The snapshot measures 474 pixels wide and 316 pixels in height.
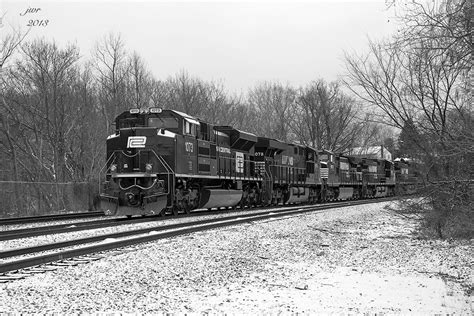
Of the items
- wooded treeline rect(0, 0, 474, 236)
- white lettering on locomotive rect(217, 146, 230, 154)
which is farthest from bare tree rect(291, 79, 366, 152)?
white lettering on locomotive rect(217, 146, 230, 154)

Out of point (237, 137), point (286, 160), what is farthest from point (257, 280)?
point (286, 160)

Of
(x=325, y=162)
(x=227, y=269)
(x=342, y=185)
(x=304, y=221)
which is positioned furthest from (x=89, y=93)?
(x=227, y=269)

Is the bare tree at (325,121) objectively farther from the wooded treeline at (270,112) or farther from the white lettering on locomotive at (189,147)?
the white lettering on locomotive at (189,147)

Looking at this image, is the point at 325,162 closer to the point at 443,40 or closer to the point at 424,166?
the point at 424,166

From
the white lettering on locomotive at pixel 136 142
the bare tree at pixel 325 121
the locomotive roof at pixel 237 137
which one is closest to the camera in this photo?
the white lettering on locomotive at pixel 136 142

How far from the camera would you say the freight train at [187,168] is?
16.4 meters

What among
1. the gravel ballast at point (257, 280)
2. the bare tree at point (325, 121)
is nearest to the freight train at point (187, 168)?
the gravel ballast at point (257, 280)

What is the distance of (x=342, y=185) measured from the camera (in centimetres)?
3784

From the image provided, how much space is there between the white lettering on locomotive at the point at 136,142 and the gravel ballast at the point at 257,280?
20.3ft

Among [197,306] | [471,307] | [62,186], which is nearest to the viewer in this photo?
[197,306]

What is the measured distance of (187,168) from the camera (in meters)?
17.9

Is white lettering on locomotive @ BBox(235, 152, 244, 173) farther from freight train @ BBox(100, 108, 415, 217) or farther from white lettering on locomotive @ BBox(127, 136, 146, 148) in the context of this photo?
white lettering on locomotive @ BBox(127, 136, 146, 148)

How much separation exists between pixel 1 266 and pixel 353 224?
11861mm

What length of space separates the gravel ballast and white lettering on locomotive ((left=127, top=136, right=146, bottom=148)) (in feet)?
20.3
